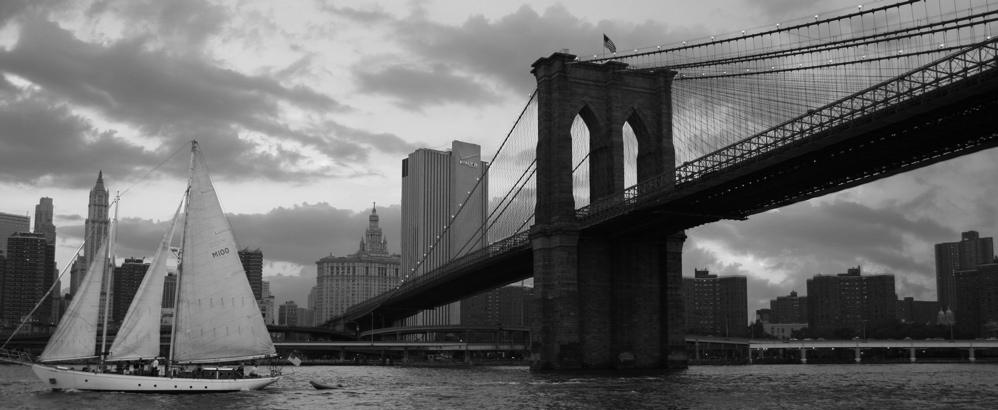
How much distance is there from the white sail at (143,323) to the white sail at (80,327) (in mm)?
1662

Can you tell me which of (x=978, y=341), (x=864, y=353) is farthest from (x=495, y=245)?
(x=864, y=353)

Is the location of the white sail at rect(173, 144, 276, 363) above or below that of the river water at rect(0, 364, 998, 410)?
above

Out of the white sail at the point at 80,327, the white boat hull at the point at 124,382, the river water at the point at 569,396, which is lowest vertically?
the river water at the point at 569,396

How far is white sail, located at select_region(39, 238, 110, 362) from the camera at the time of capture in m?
49.0

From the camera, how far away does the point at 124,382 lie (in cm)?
4906

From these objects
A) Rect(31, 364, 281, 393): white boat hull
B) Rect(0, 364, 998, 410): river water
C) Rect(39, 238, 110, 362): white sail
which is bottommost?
Rect(0, 364, 998, 410): river water

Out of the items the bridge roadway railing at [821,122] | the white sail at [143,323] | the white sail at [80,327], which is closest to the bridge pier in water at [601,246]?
the bridge roadway railing at [821,122]

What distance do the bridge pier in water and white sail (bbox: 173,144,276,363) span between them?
2896 cm

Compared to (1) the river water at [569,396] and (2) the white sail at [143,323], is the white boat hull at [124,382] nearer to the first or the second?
(1) the river water at [569,396]

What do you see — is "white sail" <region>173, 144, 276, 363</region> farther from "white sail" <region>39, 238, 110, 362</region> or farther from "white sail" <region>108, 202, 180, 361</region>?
"white sail" <region>39, 238, 110, 362</region>

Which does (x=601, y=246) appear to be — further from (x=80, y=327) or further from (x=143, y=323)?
(x=80, y=327)

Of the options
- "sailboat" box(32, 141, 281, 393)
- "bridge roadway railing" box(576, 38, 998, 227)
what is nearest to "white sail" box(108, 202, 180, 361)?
"sailboat" box(32, 141, 281, 393)

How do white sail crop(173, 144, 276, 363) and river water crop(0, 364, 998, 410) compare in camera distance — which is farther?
white sail crop(173, 144, 276, 363)

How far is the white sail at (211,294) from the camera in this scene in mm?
49781
